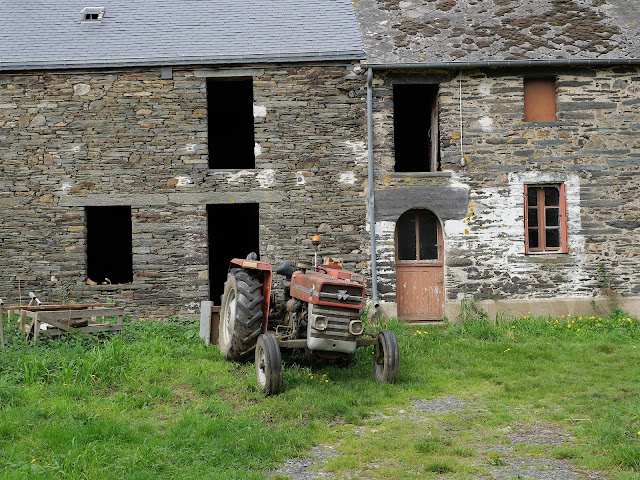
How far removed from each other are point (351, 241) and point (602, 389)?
520 cm

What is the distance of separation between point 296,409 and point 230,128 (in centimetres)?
1045

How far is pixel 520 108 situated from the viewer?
37.4 ft

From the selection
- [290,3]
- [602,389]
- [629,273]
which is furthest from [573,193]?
[290,3]

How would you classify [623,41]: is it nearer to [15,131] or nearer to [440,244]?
[440,244]

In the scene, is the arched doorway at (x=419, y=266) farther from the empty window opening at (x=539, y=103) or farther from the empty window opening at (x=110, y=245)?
the empty window opening at (x=110, y=245)

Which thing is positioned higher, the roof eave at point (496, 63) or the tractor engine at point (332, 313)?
the roof eave at point (496, 63)

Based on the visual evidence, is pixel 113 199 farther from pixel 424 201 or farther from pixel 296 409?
pixel 296 409

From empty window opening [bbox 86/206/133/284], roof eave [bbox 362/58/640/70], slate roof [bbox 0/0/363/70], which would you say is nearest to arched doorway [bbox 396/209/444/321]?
roof eave [bbox 362/58/640/70]

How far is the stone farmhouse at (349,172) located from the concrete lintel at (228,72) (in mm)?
21

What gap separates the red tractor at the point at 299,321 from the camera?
6595 millimetres

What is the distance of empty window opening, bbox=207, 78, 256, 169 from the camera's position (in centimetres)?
1501

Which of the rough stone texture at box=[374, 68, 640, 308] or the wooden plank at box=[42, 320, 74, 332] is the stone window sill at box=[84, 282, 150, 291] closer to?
the wooden plank at box=[42, 320, 74, 332]

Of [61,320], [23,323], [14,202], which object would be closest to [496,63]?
[61,320]

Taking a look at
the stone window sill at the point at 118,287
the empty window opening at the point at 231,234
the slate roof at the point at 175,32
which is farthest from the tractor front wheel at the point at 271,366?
the empty window opening at the point at 231,234
